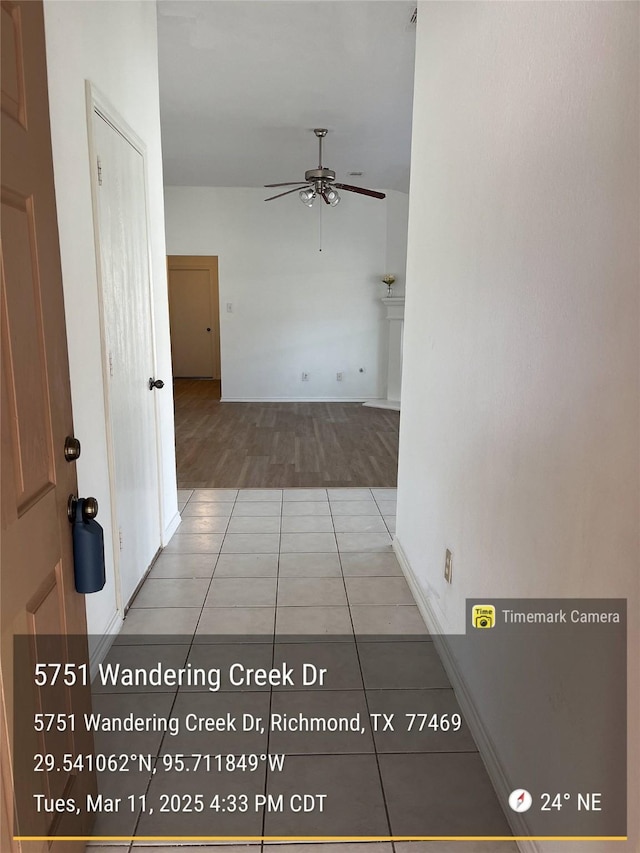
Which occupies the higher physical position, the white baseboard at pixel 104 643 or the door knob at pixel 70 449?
the door knob at pixel 70 449

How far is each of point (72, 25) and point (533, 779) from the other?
8.34ft

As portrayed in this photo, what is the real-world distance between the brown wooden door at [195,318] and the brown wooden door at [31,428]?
840 centimetres

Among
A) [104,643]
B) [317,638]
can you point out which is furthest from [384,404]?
[104,643]

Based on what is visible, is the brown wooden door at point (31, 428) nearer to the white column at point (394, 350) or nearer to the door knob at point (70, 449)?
the door knob at point (70, 449)

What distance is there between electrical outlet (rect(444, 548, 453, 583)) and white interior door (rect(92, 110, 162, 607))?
1.31 m

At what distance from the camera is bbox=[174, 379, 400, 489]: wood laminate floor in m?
4.54

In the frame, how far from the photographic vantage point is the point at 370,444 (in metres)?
5.69

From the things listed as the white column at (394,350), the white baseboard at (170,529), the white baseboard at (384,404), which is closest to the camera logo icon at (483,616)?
the white baseboard at (170,529)

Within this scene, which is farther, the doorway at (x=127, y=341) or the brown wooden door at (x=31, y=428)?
the doorway at (x=127, y=341)

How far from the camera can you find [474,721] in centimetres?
179

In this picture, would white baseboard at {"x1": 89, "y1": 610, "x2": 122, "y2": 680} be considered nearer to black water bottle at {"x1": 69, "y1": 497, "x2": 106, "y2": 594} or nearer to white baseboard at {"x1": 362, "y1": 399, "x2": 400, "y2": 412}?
black water bottle at {"x1": 69, "y1": 497, "x2": 106, "y2": 594}

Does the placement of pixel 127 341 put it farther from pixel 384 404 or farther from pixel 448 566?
pixel 384 404

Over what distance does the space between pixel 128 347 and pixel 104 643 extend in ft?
4.02

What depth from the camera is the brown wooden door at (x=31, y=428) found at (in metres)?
1.01
